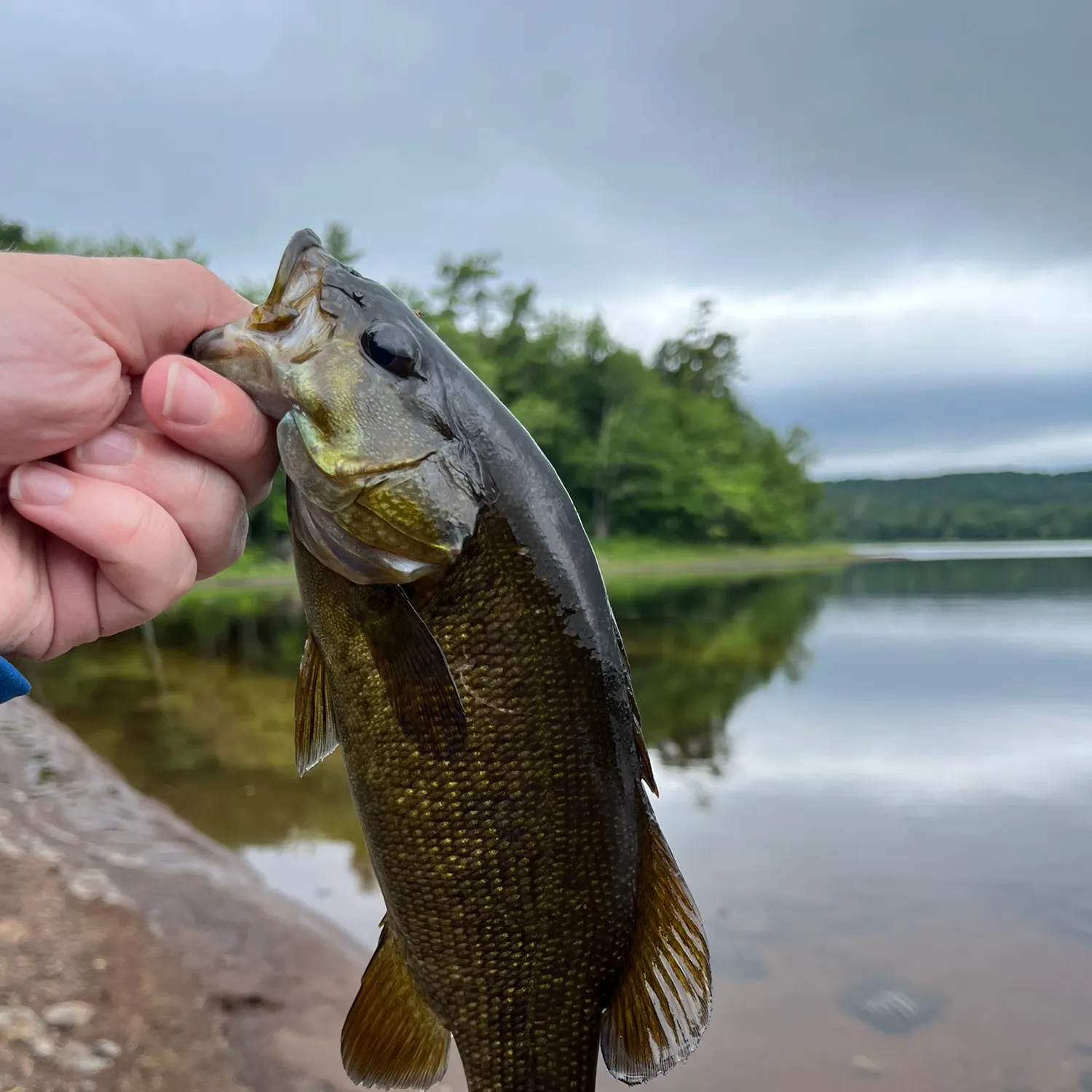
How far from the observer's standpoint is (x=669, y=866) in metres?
1.69

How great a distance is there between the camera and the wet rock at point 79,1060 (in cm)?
321

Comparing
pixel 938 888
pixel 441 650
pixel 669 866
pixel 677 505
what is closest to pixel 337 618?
pixel 441 650

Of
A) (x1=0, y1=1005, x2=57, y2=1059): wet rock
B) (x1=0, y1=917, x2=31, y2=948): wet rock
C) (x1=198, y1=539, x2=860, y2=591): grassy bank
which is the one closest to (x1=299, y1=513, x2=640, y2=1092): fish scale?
(x1=0, y1=1005, x2=57, y2=1059): wet rock

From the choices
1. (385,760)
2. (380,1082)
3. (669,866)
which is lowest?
(380,1082)

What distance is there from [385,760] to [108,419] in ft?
2.77

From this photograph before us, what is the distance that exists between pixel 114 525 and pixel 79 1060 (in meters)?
2.73

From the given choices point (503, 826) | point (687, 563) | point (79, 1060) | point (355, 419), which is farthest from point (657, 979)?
point (687, 563)

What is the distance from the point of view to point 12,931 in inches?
156

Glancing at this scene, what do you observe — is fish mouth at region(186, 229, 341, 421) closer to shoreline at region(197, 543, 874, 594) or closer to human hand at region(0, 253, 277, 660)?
human hand at region(0, 253, 277, 660)

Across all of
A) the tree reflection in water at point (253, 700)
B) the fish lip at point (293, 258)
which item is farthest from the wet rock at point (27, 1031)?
the fish lip at point (293, 258)

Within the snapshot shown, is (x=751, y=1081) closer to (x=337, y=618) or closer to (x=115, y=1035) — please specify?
(x=115, y=1035)

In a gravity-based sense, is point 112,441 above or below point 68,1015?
above

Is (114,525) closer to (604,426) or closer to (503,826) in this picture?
(503,826)

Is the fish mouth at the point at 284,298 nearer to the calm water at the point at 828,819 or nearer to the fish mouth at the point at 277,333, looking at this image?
the fish mouth at the point at 277,333
